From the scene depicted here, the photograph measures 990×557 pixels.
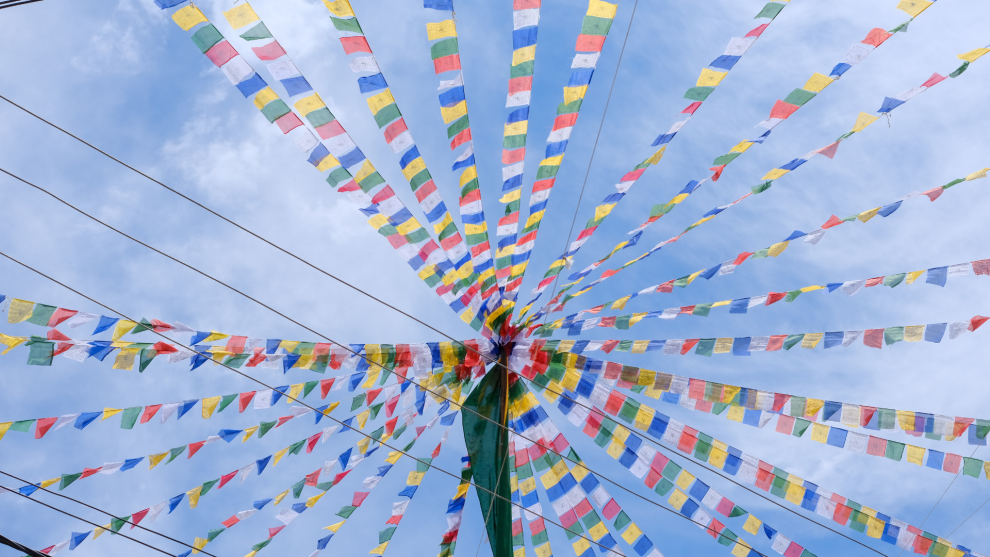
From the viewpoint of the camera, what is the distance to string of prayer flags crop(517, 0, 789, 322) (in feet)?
15.6

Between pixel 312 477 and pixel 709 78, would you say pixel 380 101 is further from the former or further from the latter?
pixel 312 477

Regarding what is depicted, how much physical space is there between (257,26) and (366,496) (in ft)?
13.8

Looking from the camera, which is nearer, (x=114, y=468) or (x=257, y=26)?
(x=257, y=26)

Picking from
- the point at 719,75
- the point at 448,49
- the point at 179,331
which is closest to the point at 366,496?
the point at 179,331

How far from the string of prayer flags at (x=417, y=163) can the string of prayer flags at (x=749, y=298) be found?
0.86 m

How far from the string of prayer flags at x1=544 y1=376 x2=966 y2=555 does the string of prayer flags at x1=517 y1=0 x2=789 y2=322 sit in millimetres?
1130

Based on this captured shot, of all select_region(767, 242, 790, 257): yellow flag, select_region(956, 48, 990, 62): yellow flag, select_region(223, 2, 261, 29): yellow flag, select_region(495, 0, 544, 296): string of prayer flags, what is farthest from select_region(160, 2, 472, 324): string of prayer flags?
select_region(956, 48, 990, 62): yellow flag

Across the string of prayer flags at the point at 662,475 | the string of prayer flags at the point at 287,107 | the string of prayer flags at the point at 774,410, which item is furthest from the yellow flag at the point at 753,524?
the string of prayer flags at the point at 287,107

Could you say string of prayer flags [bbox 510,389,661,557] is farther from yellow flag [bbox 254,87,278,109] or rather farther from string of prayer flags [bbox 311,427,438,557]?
yellow flag [bbox 254,87,278,109]

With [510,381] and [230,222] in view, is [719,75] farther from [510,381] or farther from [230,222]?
[230,222]

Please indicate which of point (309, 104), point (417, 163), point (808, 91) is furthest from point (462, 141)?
point (808, 91)

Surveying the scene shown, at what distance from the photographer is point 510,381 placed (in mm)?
6121

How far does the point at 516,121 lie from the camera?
494cm

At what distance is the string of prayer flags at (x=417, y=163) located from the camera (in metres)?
4.11
